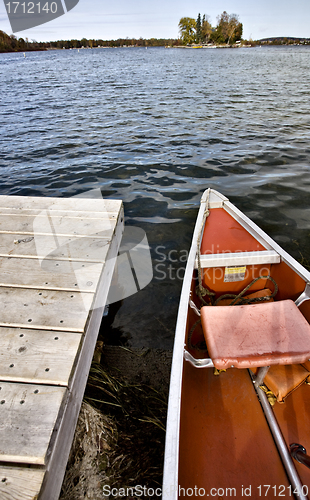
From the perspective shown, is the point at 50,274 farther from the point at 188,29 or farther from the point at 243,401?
the point at 188,29

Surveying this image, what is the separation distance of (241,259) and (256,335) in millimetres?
945

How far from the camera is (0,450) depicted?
1.47 m

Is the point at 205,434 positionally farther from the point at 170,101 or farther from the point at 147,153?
the point at 170,101

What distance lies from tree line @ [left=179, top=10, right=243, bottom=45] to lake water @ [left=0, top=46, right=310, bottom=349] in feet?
394

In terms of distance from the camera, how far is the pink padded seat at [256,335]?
Answer: 1884mm

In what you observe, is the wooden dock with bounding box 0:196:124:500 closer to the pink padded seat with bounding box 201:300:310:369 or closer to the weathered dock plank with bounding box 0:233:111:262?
the weathered dock plank with bounding box 0:233:111:262

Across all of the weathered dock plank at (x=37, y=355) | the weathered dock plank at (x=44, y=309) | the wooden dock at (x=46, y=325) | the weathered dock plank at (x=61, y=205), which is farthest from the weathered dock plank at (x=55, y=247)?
the weathered dock plank at (x=37, y=355)

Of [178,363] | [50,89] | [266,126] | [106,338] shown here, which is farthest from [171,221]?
[50,89]

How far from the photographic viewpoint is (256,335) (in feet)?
6.70

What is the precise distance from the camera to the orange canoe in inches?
66.5

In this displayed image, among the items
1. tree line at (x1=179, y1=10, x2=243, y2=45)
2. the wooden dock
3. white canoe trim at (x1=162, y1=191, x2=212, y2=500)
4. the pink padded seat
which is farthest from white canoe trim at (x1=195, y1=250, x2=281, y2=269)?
tree line at (x1=179, y1=10, x2=243, y2=45)

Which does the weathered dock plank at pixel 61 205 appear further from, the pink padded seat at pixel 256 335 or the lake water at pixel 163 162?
the pink padded seat at pixel 256 335

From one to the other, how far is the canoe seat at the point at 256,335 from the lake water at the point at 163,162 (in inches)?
50.8

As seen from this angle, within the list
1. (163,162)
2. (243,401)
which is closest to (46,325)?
(243,401)
